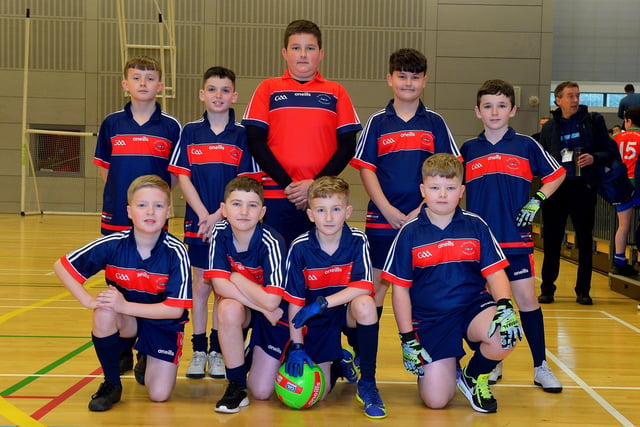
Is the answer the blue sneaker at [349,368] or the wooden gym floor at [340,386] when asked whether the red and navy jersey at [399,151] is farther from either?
the wooden gym floor at [340,386]

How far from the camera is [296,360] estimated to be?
3.50m

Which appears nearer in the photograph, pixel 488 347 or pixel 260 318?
pixel 488 347

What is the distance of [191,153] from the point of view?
13.9ft

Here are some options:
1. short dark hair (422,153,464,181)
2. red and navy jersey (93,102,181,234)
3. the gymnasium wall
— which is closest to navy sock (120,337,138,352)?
red and navy jersey (93,102,181,234)

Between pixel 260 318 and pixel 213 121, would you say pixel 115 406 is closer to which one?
pixel 260 318

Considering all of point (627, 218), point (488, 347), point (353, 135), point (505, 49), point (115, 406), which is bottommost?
point (115, 406)

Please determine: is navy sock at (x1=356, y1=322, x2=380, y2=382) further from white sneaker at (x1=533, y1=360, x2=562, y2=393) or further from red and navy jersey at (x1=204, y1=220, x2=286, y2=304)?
white sneaker at (x1=533, y1=360, x2=562, y2=393)

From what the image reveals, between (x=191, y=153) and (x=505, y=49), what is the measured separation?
12.3 metres

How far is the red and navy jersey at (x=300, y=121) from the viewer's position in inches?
164

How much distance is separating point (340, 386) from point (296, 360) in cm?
56

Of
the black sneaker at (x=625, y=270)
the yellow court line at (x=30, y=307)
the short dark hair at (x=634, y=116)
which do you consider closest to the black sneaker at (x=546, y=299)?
the black sneaker at (x=625, y=270)

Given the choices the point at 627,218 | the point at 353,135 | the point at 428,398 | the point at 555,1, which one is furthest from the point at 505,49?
the point at 428,398

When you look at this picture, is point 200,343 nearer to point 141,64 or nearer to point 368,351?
point 368,351

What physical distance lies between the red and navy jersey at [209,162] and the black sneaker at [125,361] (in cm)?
72
